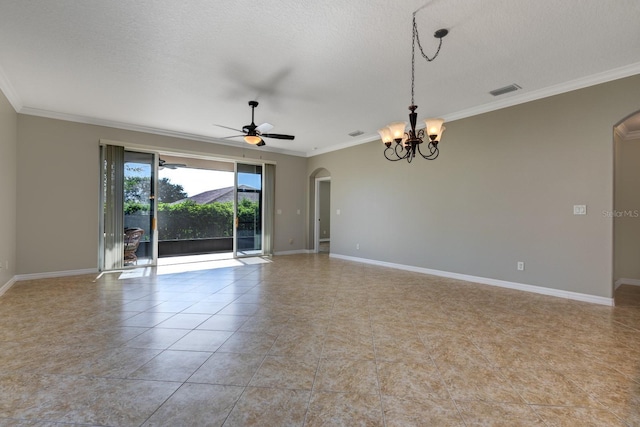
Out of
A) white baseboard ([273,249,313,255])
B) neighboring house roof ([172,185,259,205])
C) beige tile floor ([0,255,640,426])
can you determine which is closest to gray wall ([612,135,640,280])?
beige tile floor ([0,255,640,426])

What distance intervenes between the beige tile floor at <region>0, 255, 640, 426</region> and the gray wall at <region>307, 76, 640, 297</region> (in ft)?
1.90

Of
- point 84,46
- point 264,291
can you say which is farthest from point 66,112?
point 264,291

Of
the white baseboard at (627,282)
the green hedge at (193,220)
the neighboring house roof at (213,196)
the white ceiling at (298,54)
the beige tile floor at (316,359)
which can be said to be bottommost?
the beige tile floor at (316,359)

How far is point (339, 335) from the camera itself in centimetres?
275

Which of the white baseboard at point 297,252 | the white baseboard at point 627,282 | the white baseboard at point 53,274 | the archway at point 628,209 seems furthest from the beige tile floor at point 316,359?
the white baseboard at point 297,252

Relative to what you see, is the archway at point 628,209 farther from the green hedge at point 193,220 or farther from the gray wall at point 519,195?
the green hedge at point 193,220

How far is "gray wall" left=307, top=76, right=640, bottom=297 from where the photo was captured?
3.65 meters

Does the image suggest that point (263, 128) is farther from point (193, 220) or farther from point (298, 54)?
point (193, 220)

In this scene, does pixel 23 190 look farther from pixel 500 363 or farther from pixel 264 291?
pixel 500 363

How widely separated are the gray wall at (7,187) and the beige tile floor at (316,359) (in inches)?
23.6

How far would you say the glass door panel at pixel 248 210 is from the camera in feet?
23.9

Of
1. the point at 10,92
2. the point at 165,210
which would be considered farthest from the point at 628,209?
the point at 165,210

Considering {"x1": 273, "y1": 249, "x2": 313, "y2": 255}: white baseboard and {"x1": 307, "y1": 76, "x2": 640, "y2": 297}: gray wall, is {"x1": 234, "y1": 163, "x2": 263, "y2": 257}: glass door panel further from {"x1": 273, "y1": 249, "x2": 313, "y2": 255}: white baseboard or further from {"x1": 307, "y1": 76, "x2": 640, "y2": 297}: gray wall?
{"x1": 307, "y1": 76, "x2": 640, "y2": 297}: gray wall

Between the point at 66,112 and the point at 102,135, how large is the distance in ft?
2.00
